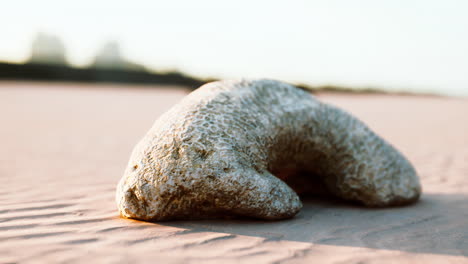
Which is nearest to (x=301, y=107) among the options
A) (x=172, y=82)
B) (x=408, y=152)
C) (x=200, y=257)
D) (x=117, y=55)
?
(x=200, y=257)

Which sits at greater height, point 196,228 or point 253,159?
point 253,159

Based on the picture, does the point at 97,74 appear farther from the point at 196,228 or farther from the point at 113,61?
the point at 196,228

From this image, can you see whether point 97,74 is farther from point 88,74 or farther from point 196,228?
point 196,228

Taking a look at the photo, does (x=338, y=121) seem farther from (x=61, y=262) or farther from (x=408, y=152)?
(x=408, y=152)

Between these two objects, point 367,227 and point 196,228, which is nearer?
point 196,228

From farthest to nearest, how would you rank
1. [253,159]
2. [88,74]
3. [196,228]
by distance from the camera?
[88,74]
[253,159]
[196,228]

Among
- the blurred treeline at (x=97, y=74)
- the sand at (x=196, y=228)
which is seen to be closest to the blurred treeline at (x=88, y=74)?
the blurred treeline at (x=97, y=74)

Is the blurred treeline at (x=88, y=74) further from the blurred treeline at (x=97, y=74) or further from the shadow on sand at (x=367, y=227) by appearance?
the shadow on sand at (x=367, y=227)

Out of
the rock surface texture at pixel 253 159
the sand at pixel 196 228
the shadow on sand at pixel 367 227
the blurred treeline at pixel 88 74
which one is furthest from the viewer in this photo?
the blurred treeline at pixel 88 74

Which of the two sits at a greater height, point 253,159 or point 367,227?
point 253,159

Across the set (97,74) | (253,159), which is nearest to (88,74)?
(97,74)

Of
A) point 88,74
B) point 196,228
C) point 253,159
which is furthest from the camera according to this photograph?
point 88,74
